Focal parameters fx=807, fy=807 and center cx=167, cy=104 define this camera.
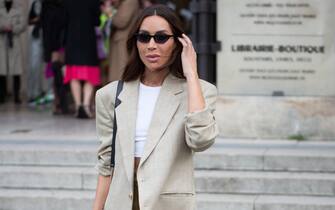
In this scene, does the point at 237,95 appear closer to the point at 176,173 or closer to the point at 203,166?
the point at 203,166

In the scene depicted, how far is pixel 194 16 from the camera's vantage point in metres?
9.13

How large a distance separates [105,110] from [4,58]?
31.1ft

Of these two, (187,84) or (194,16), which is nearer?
(187,84)

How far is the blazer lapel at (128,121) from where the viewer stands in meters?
3.39

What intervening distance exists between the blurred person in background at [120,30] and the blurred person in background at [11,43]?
6.78 feet

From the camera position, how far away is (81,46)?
1035cm

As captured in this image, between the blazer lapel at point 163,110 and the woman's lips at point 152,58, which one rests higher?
the woman's lips at point 152,58

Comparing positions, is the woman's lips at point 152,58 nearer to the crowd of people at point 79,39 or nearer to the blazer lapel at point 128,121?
the blazer lapel at point 128,121

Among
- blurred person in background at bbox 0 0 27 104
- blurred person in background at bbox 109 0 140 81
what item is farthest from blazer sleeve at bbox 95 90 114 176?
blurred person in background at bbox 0 0 27 104

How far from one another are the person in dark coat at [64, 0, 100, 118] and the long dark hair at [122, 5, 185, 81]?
6.76 meters

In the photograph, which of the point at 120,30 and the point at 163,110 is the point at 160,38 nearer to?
the point at 163,110

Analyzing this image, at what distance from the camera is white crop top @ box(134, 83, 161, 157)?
Answer: 344 centimetres

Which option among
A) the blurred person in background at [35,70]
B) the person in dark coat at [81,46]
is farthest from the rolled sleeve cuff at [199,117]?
the blurred person in background at [35,70]

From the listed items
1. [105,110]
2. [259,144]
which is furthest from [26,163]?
[105,110]
